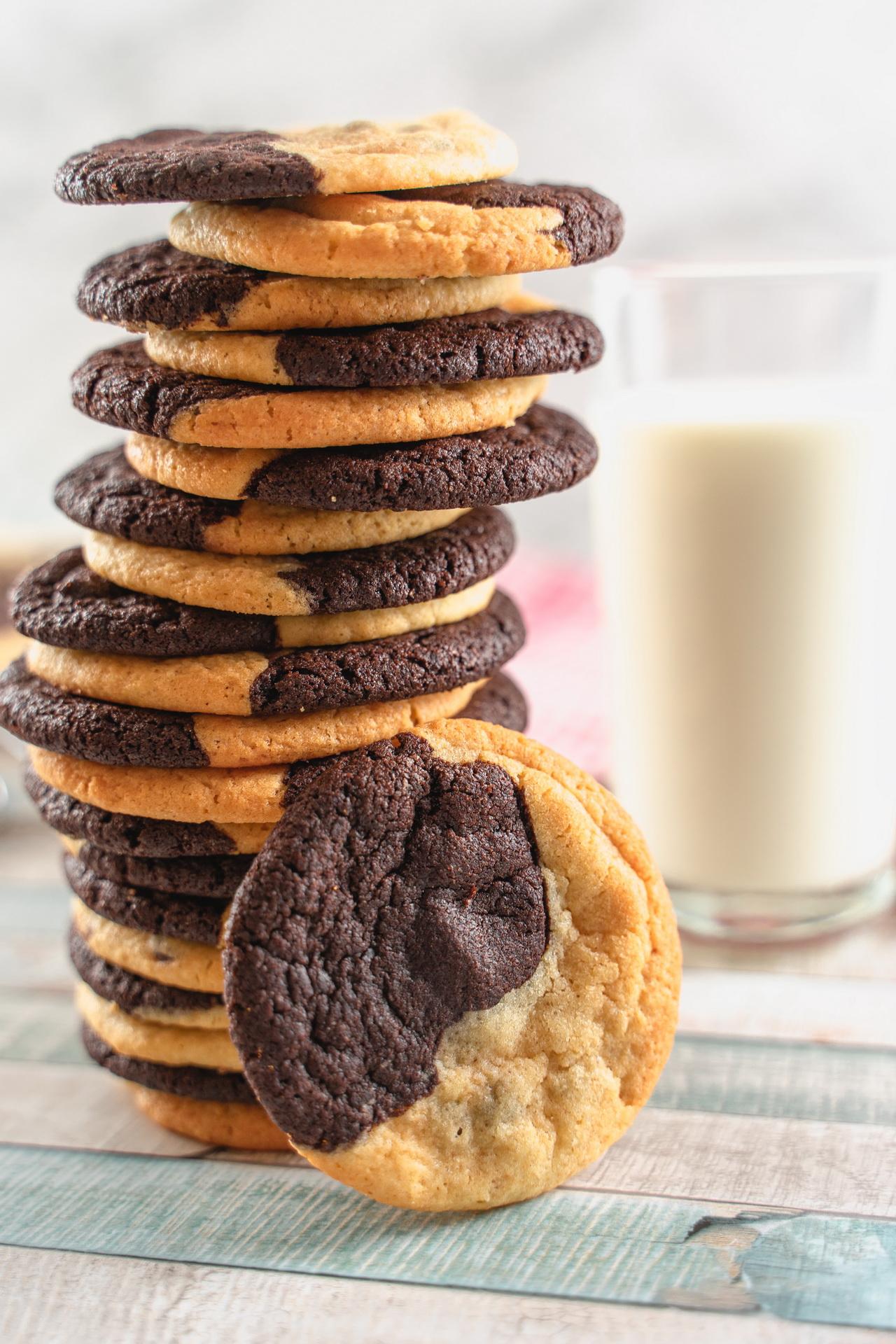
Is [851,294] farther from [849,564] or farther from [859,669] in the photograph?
[859,669]

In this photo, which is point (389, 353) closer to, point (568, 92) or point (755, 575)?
point (755, 575)

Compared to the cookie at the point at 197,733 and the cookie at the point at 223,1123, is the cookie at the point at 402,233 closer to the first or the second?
the cookie at the point at 197,733

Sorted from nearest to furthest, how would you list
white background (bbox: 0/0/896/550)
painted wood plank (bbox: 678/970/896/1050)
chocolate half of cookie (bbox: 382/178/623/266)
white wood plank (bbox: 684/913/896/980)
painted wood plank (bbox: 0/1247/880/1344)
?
painted wood plank (bbox: 0/1247/880/1344) < chocolate half of cookie (bbox: 382/178/623/266) < painted wood plank (bbox: 678/970/896/1050) < white wood plank (bbox: 684/913/896/980) < white background (bbox: 0/0/896/550)

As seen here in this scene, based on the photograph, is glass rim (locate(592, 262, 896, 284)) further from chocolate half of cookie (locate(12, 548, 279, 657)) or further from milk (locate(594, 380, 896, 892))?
chocolate half of cookie (locate(12, 548, 279, 657))

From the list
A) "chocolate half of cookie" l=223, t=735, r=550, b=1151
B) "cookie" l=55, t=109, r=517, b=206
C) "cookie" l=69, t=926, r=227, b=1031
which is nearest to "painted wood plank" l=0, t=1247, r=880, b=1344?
"chocolate half of cookie" l=223, t=735, r=550, b=1151

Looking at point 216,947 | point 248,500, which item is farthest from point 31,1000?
point 248,500

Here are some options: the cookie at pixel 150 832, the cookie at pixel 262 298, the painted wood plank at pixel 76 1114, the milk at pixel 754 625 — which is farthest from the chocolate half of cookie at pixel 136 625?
the milk at pixel 754 625
